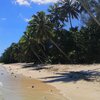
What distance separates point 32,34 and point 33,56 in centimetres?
1641

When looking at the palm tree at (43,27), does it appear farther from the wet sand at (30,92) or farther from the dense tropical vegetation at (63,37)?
the wet sand at (30,92)

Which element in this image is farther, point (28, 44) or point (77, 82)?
point (28, 44)

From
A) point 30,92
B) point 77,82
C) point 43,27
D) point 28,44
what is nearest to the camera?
point 30,92

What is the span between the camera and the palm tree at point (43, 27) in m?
60.8

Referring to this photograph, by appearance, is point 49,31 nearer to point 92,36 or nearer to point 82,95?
point 92,36

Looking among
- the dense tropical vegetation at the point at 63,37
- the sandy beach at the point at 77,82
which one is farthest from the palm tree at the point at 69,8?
the sandy beach at the point at 77,82

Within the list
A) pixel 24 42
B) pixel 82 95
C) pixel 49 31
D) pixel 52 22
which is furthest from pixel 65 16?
pixel 82 95

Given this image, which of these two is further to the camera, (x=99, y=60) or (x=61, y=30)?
(x=61, y=30)

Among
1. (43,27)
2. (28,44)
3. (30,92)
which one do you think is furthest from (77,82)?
(28,44)

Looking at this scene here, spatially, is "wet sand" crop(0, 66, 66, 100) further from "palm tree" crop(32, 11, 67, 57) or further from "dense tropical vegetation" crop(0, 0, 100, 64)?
"palm tree" crop(32, 11, 67, 57)

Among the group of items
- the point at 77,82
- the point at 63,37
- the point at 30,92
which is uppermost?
the point at 63,37

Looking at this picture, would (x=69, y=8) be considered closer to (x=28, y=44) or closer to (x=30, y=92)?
(x=28, y=44)

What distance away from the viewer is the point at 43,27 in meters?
60.9

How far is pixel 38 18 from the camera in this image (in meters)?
63.1
